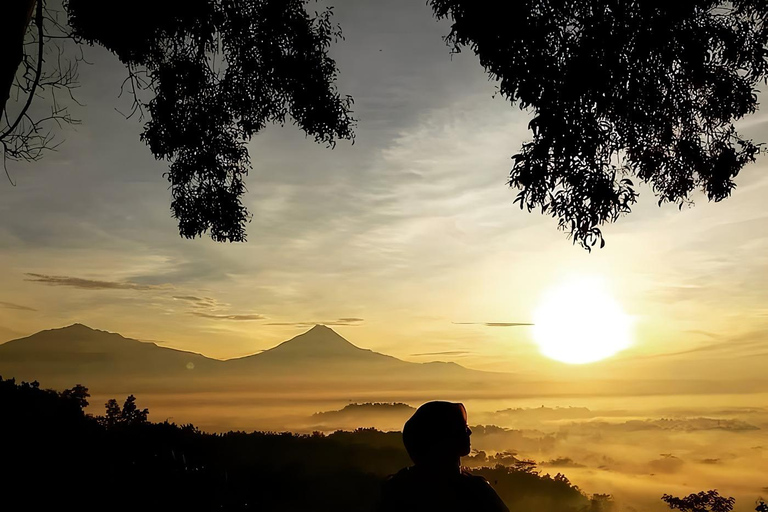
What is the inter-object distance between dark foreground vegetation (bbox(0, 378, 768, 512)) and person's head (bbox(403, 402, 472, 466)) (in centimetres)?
176

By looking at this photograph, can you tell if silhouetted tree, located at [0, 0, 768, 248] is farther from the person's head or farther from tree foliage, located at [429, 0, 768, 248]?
the person's head

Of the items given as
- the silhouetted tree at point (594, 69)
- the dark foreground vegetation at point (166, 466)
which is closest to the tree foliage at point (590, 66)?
the silhouetted tree at point (594, 69)

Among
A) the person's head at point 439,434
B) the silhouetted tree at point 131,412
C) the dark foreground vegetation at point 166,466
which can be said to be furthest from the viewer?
the silhouetted tree at point 131,412

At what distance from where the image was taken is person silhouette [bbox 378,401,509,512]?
4824 millimetres

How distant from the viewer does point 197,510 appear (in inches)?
369

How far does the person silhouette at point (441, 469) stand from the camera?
4.82 meters

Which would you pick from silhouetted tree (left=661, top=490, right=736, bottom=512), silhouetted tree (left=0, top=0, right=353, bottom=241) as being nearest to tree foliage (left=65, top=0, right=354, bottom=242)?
silhouetted tree (left=0, top=0, right=353, bottom=241)

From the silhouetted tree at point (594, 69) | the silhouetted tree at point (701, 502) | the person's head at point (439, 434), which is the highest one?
the silhouetted tree at point (594, 69)

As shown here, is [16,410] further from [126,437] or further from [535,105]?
[535,105]

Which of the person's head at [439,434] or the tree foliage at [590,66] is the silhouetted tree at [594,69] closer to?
the tree foliage at [590,66]

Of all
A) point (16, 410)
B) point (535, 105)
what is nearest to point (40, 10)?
point (16, 410)

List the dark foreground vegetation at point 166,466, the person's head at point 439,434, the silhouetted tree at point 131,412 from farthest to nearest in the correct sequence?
the silhouetted tree at point 131,412, the dark foreground vegetation at point 166,466, the person's head at point 439,434

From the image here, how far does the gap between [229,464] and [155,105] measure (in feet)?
28.1

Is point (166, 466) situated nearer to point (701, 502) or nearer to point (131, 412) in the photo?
point (131, 412)
